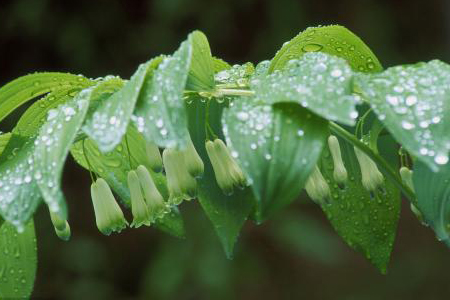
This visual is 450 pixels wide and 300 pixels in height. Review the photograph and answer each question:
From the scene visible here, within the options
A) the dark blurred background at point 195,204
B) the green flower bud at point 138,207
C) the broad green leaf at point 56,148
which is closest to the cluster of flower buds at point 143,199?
the green flower bud at point 138,207

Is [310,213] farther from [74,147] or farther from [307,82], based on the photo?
[307,82]

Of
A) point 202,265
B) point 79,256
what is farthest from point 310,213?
point 79,256

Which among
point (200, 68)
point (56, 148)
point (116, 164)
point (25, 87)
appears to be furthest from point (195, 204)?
point (56, 148)

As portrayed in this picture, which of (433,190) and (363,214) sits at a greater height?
(433,190)

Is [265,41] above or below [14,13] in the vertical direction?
below

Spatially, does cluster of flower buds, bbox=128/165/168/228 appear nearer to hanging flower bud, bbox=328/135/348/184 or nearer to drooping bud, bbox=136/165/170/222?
drooping bud, bbox=136/165/170/222

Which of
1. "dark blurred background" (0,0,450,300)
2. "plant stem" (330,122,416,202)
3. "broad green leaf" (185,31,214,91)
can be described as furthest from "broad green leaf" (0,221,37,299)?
"dark blurred background" (0,0,450,300)

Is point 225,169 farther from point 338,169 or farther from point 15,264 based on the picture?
point 15,264

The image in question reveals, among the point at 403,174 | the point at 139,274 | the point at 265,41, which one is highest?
the point at 403,174
